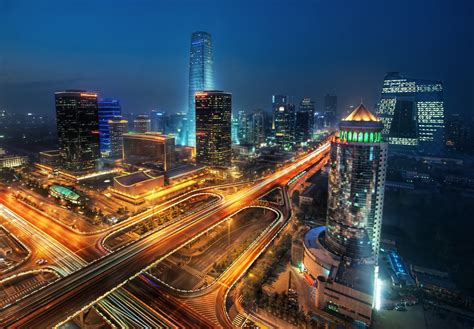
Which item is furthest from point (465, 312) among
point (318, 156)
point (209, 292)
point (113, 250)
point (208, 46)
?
point (208, 46)

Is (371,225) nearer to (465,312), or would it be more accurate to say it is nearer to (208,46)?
(465,312)

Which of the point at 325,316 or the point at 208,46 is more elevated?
the point at 208,46

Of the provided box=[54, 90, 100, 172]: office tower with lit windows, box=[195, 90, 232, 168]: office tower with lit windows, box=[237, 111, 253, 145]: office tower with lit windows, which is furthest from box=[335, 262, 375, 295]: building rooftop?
box=[237, 111, 253, 145]: office tower with lit windows

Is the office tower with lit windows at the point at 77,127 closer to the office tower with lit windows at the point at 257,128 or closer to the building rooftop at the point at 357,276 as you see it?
the office tower with lit windows at the point at 257,128

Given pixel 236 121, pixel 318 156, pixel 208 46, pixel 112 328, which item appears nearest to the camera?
pixel 112 328

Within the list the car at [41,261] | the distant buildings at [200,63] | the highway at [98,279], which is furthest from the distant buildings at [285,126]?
the car at [41,261]

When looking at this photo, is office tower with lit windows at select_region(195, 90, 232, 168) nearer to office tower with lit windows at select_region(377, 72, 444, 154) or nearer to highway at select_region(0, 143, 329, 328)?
highway at select_region(0, 143, 329, 328)
